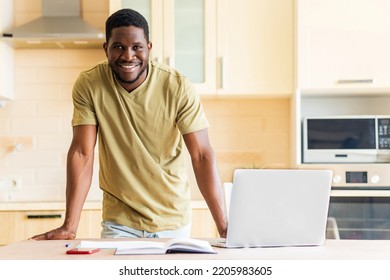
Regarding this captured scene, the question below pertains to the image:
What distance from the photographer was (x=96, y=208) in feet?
11.4

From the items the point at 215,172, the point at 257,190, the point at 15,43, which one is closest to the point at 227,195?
the point at 215,172

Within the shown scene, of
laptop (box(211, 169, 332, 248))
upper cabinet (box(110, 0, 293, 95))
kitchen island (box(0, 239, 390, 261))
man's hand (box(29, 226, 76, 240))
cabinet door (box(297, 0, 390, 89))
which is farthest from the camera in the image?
upper cabinet (box(110, 0, 293, 95))

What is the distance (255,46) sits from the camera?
370 cm

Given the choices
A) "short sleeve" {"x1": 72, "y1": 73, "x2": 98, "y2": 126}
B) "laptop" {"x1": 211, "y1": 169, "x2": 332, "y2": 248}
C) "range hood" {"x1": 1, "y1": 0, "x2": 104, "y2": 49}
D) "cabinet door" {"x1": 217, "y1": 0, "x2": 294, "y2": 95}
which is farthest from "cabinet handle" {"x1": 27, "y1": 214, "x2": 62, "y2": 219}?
"laptop" {"x1": 211, "y1": 169, "x2": 332, "y2": 248}

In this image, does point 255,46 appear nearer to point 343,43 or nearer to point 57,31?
point 343,43

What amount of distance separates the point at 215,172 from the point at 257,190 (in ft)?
2.13

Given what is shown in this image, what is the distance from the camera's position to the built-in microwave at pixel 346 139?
140 inches

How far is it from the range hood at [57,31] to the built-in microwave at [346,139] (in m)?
1.26

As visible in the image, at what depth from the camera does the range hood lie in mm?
3627

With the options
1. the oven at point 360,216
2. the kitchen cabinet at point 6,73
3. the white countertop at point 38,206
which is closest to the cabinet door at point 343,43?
the oven at point 360,216

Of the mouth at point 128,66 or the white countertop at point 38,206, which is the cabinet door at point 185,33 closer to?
the white countertop at point 38,206

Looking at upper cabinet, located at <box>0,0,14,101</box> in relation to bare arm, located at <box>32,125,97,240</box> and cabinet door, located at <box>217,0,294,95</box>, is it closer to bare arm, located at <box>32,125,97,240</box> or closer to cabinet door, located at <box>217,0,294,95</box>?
cabinet door, located at <box>217,0,294,95</box>

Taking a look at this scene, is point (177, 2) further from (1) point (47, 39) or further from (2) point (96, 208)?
(2) point (96, 208)

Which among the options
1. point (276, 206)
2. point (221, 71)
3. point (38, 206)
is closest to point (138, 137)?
point (276, 206)
